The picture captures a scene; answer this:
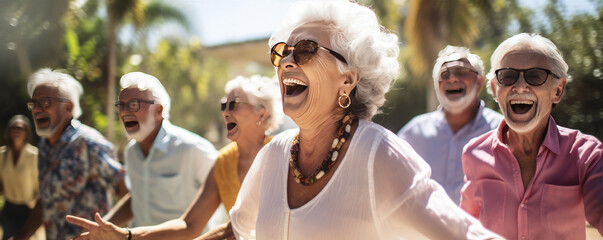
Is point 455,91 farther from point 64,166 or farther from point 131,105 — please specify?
point 64,166

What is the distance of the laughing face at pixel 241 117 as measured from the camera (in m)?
4.33

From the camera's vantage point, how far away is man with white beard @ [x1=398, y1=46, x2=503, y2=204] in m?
4.33

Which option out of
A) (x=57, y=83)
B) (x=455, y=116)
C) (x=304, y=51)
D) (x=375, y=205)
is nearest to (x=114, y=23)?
(x=57, y=83)

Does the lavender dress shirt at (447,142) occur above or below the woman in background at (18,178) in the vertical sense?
above

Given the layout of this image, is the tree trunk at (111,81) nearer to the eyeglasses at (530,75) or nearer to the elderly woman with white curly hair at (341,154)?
the elderly woman with white curly hair at (341,154)

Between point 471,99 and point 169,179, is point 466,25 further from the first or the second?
point 169,179

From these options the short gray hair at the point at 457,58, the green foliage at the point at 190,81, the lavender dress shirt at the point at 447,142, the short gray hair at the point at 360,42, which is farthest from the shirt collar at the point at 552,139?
the green foliage at the point at 190,81

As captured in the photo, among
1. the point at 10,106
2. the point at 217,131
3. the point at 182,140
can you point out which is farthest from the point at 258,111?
the point at 217,131

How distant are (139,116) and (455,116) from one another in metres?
2.45

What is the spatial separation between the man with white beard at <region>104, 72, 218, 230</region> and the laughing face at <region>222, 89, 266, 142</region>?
399 millimetres

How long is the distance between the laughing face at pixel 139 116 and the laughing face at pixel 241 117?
1.77ft

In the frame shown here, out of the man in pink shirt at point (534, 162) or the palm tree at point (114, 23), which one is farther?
the palm tree at point (114, 23)

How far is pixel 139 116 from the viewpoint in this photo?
13.9 feet

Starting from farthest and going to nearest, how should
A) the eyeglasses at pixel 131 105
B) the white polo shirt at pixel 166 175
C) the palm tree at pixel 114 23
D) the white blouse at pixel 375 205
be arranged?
the palm tree at pixel 114 23 < the white polo shirt at pixel 166 175 < the eyeglasses at pixel 131 105 < the white blouse at pixel 375 205
